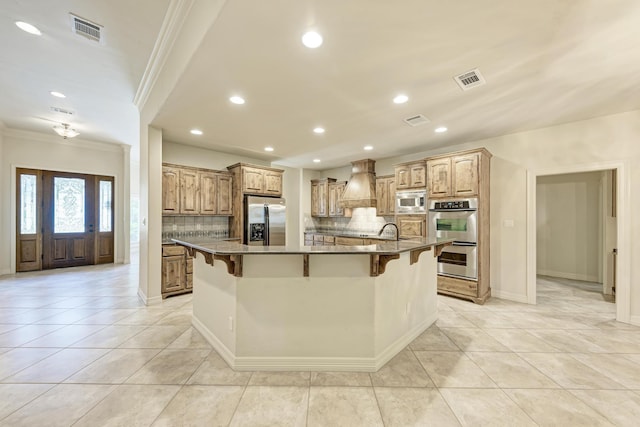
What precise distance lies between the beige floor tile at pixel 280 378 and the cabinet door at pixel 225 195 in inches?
146

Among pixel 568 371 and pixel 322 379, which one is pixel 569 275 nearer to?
pixel 568 371

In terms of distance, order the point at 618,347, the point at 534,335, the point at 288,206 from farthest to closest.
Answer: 1. the point at 288,206
2. the point at 534,335
3. the point at 618,347

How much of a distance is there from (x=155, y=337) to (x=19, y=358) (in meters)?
1.12

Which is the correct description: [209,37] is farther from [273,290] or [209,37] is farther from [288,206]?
[288,206]

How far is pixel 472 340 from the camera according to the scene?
2.97 metres

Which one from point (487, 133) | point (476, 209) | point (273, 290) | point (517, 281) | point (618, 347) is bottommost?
point (618, 347)

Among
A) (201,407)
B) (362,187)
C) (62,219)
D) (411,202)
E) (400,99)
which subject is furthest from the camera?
(62,219)

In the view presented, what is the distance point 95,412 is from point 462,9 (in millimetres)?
3775

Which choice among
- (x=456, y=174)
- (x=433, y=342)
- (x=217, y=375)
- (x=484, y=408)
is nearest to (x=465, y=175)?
(x=456, y=174)

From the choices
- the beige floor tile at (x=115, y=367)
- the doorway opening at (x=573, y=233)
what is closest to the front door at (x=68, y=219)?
the beige floor tile at (x=115, y=367)

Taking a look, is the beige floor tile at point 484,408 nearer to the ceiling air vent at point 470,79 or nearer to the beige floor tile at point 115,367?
the beige floor tile at point 115,367

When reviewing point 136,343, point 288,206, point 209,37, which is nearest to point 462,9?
point 209,37

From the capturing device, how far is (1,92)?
4074 millimetres

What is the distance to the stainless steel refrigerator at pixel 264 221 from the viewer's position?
214 inches
